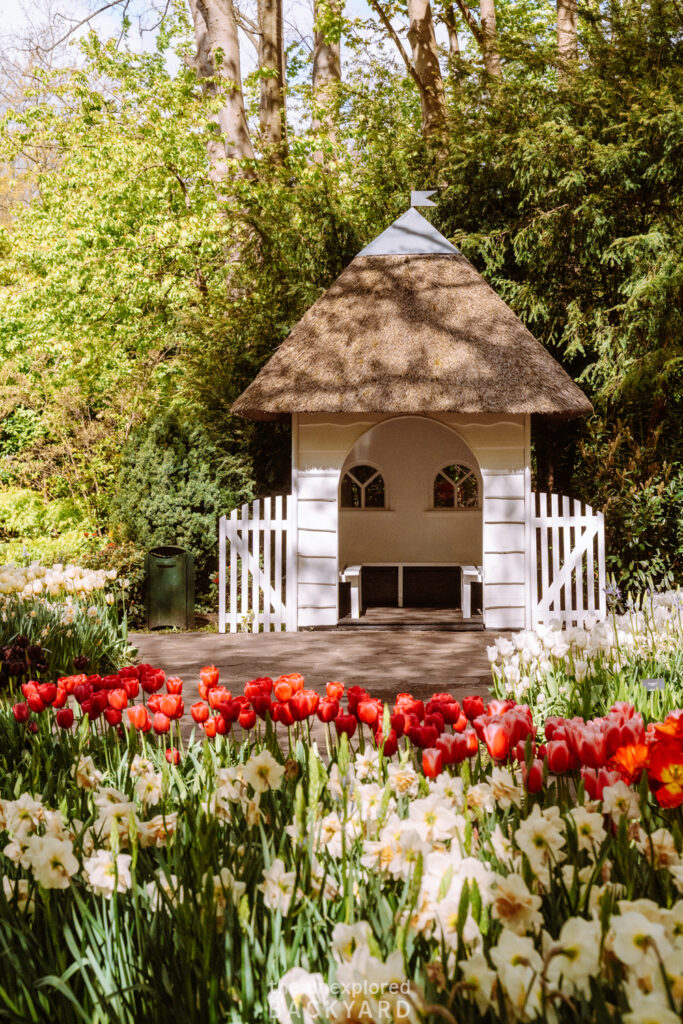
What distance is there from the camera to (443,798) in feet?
6.26

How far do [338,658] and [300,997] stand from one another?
22.1 feet

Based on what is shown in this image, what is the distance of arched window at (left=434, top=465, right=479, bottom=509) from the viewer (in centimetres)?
1315

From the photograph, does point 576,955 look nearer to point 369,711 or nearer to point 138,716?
point 369,711

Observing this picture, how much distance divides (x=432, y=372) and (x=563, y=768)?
8181 mm

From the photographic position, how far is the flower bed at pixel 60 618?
6023 mm

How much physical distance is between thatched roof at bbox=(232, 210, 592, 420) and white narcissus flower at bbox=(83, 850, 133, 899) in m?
8.05

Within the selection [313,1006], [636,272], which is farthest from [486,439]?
[313,1006]

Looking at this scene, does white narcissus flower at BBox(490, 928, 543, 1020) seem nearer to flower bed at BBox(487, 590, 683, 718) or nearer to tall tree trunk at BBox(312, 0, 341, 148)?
flower bed at BBox(487, 590, 683, 718)

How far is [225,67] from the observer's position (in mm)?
17078

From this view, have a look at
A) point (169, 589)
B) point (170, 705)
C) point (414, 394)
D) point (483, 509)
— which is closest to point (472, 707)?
point (170, 705)

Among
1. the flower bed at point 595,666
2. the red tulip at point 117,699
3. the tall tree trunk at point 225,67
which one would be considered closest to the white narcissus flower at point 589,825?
the red tulip at point 117,699

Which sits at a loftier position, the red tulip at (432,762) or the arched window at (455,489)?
the arched window at (455,489)

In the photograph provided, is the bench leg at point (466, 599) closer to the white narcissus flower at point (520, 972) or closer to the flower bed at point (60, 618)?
the flower bed at point (60, 618)

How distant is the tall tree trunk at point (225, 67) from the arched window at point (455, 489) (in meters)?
7.14
